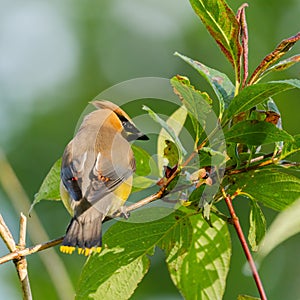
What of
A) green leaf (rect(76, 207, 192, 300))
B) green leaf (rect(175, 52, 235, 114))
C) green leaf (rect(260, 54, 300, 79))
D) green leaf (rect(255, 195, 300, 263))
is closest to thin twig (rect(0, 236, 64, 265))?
green leaf (rect(76, 207, 192, 300))

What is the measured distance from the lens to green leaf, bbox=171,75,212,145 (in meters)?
1.22

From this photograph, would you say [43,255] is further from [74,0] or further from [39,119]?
[74,0]

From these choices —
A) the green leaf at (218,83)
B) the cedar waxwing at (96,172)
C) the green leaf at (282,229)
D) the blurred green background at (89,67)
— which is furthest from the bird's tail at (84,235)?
the blurred green background at (89,67)

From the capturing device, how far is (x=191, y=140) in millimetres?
1349

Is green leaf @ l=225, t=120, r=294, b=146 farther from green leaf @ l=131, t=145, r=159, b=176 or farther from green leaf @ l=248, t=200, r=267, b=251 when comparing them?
green leaf @ l=131, t=145, r=159, b=176

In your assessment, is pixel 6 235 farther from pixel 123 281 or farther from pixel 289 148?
pixel 289 148

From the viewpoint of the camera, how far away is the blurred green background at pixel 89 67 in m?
6.89

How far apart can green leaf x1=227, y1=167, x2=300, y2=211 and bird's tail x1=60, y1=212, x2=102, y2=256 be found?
0.97ft

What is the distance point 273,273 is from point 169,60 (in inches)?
186

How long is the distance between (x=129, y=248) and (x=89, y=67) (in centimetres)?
968

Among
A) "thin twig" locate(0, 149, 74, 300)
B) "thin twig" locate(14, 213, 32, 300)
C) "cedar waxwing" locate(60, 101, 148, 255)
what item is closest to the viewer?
"thin twig" locate(14, 213, 32, 300)

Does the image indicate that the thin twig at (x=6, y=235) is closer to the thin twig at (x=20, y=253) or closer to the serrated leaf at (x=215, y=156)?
the thin twig at (x=20, y=253)

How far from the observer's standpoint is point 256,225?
1.33 metres

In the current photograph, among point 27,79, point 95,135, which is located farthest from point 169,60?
point 95,135
